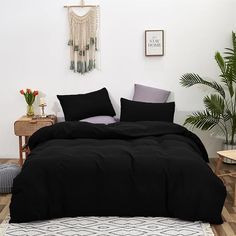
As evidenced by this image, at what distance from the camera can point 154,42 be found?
17.7 ft

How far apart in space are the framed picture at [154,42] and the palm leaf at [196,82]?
464 mm

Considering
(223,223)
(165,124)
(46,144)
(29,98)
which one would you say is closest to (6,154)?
(29,98)

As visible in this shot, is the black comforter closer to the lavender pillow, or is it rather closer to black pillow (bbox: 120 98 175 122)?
black pillow (bbox: 120 98 175 122)

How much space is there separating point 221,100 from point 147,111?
3.00 ft

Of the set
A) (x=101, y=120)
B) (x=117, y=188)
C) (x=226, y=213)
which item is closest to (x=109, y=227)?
(x=117, y=188)

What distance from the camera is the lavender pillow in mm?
5305

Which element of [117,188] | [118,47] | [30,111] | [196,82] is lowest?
[117,188]

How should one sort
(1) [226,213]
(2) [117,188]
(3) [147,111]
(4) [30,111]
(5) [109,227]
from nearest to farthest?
(5) [109,227] → (2) [117,188] → (1) [226,213] → (3) [147,111] → (4) [30,111]

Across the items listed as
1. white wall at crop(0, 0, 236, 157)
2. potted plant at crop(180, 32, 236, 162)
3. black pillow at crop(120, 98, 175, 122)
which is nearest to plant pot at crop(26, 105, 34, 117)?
white wall at crop(0, 0, 236, 157)

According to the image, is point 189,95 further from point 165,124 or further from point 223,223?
point 223,223

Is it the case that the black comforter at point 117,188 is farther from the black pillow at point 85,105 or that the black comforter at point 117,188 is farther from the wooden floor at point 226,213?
the black pillow at point 85,105

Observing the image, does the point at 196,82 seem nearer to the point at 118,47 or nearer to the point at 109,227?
the point at 118,47

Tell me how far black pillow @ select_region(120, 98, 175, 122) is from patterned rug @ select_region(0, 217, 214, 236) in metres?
1.75

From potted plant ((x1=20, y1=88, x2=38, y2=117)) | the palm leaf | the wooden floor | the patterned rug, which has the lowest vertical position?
the wooden floor
